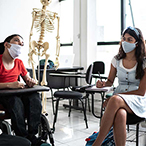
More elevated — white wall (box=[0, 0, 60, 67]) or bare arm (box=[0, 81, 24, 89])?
white wall (box=[0, 0, 60, 67])

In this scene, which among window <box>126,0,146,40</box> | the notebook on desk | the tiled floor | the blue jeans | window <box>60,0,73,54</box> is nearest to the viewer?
the blue jeans

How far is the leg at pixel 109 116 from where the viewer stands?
2.19 metres

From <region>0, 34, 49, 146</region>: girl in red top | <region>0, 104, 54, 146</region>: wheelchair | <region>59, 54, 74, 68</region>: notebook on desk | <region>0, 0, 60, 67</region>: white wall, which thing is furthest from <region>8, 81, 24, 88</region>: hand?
<region>0, 0, 60, 67</region>: white wall

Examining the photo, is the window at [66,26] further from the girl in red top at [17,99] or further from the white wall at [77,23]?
the girl in red top at [17,99]

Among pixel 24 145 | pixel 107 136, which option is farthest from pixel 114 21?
pixel 24 145

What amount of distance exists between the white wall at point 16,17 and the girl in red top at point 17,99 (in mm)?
2950

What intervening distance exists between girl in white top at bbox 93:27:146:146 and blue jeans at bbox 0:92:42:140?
584 millimetres

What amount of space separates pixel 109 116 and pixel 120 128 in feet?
0.44

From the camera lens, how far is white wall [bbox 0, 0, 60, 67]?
5.46 m

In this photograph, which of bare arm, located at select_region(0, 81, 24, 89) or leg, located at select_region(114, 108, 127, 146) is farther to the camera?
bare arm, located at select_region(0, 81, 24, 89)

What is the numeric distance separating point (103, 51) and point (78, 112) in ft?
4.79

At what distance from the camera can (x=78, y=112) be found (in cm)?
458

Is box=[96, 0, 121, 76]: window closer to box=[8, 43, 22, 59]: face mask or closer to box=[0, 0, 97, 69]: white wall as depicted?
box=[0, 0, 97, 69]: white wall

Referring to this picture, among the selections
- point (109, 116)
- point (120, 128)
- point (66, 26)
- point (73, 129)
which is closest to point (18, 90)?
point (109, 116)
